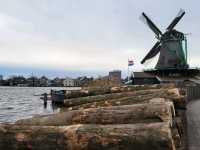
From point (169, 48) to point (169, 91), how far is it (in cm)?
5223

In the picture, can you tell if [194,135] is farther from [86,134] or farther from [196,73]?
[196,73]

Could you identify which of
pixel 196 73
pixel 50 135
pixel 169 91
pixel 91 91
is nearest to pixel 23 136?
pixel 50 135

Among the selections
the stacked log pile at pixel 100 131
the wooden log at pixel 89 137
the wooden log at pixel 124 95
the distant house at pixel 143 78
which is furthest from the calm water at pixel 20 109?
the wooden log at pixel 89 137

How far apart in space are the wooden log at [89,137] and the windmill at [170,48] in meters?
54.4

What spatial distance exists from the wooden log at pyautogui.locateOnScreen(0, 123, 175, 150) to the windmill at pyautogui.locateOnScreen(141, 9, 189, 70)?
5439 cm

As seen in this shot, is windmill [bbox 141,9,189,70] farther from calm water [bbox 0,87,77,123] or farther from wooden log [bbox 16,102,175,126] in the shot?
wooden log [bbox 16,102,175,126]

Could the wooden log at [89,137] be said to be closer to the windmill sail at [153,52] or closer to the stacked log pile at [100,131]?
the stacked log pile at [100,131]

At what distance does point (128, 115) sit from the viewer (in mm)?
8188

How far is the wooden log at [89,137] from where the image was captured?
21.6 ft

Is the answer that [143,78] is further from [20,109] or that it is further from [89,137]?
[89,137]

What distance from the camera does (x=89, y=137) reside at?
7.04 meters

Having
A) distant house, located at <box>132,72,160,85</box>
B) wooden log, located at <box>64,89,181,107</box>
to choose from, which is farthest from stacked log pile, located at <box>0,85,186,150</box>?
distant house, located at <box>132,72,160,85</box>

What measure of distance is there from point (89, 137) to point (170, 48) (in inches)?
2298

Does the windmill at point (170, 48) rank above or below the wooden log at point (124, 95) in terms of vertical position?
above
